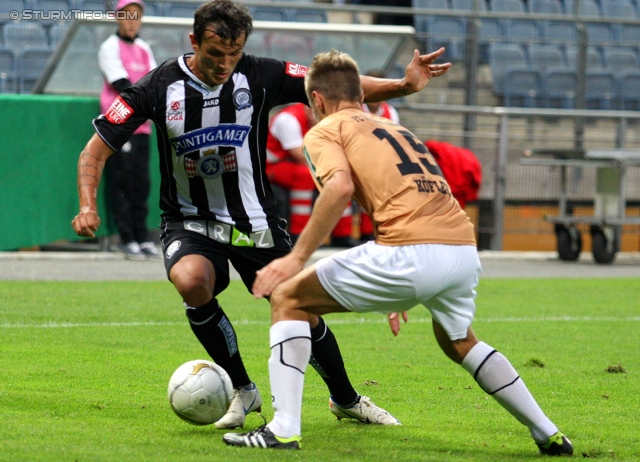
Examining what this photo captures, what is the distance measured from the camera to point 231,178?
Answer: 5.17 m

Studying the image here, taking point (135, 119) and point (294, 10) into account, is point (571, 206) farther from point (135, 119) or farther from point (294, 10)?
point (135, 119)

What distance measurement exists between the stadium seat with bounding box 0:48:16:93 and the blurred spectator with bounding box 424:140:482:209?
5514 millimetres

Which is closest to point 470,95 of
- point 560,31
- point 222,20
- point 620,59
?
point 560,31

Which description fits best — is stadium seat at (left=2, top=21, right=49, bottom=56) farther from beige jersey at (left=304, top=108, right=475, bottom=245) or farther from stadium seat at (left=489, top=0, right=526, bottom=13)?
beige jersey at (left=304, top=108, right=475, bottom=245)

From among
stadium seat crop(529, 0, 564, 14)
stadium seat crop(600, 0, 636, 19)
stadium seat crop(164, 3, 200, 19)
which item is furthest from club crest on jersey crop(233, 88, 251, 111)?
stadium seat crop(600, 0, 636, 19)

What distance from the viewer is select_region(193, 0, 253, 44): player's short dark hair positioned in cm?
485

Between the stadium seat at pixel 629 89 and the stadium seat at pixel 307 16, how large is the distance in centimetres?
523

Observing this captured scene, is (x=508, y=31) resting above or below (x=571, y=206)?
above

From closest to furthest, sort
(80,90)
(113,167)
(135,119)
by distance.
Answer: (135,119), (113,167), (80,90)

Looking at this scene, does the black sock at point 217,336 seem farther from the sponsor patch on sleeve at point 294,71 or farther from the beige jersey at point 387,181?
the sponsor patch on sleeve at point 294,71

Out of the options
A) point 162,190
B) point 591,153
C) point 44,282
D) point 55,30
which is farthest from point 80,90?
point 162,190

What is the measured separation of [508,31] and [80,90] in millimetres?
6920

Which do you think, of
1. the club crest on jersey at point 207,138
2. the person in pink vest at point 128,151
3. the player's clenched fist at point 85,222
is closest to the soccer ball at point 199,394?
the player's clenched fist at point 85,222

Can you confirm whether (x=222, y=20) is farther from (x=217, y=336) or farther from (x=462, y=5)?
(x=462, y=5)
